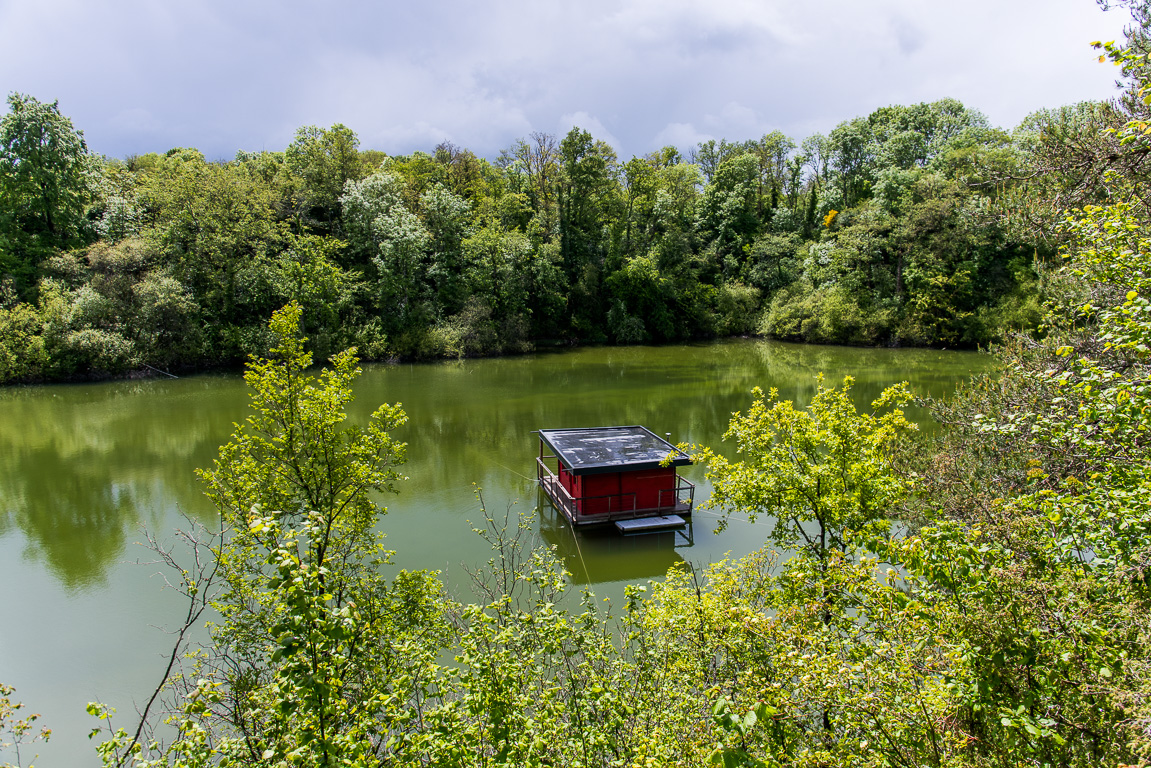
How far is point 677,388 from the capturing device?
3170 centimetres

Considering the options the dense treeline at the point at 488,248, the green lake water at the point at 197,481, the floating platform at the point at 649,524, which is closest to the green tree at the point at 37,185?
the dense treeline at the point at 488,248

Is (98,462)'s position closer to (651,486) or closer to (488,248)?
(651,486)

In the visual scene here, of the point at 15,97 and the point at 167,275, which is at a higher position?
the point at 15,97

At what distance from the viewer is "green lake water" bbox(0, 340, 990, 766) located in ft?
36.2

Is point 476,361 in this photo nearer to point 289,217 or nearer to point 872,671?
point 289,217

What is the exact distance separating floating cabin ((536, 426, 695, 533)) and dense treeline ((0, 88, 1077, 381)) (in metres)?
27.1

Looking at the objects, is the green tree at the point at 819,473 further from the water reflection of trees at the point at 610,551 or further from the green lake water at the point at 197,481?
the water reflection of trees at the point at 610,551

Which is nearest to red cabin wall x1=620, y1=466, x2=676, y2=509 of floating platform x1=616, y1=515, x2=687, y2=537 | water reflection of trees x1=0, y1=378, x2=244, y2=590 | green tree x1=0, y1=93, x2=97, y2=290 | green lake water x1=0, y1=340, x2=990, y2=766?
floating platform x1=616, y1=515, x2=687, y2=537

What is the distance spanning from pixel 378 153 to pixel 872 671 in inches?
2182

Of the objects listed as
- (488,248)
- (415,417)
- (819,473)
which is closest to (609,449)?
(819,473)

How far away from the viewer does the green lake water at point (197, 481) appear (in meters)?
11.0

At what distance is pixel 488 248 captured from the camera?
43.5 m

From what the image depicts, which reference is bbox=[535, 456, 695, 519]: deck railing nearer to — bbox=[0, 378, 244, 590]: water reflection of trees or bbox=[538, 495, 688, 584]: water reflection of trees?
bbox=[538, 495, 688, 584]: water reflection of trees

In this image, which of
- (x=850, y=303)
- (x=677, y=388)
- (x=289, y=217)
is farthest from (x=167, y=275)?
(x=850, y=303)
